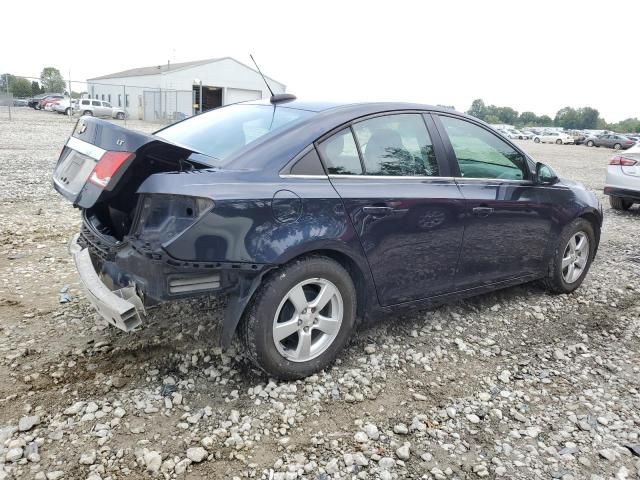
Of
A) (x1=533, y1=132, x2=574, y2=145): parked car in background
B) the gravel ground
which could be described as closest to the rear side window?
the gravel ground

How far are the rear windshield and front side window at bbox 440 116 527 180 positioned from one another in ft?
3.87

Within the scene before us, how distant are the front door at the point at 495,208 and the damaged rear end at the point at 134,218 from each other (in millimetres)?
1850

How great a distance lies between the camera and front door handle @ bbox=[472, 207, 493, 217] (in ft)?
11.8

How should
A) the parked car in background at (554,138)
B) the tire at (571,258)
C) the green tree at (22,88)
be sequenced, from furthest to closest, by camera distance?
the green tree at (22,88)
the parked car in background at (554,138)
the tire at (571,258)

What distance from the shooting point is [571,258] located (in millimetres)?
4602

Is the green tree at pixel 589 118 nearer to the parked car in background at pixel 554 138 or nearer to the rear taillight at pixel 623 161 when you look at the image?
the parked car in background at pixel 554 138

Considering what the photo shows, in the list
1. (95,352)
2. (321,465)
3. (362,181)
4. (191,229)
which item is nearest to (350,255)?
(362,181)

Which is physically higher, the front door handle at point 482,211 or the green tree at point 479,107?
the green tree at point 479,107

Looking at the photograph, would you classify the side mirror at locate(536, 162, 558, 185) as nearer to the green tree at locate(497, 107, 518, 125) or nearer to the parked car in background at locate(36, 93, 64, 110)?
the parked car in background at locate(36, 93, 64, 110)

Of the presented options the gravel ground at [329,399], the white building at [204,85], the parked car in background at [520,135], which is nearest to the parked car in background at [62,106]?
the white building at [204,85]

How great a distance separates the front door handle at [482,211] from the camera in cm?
360

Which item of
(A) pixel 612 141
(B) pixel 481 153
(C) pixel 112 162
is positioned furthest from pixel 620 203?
(A) pixel 612 141

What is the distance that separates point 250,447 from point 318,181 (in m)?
1.45

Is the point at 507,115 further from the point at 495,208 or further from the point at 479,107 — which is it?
the point at 495,208
